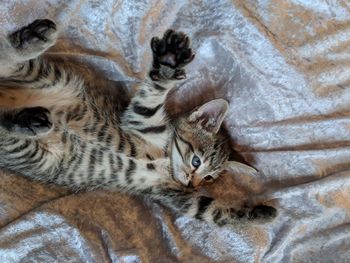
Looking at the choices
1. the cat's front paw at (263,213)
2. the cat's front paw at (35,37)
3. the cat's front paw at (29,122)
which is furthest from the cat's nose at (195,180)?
the cat's front paw at (35,37)

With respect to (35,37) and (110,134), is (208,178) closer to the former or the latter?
(110,134)

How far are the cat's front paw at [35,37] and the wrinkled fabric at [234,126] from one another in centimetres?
15

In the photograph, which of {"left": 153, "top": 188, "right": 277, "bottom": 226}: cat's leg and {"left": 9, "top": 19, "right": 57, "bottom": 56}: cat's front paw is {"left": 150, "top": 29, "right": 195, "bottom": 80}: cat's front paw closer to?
{"left": 9, "top": 19, "right": 57, "bottom": 56}: cat's front paw

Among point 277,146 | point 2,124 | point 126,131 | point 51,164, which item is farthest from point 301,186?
point 2,124

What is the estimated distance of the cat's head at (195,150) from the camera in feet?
6.82

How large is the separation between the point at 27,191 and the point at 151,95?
652 millimetres

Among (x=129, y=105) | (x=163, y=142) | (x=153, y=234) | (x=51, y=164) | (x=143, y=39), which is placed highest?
(x=143, y=39)

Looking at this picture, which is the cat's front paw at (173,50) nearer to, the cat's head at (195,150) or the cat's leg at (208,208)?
the cat's head at (195,150)

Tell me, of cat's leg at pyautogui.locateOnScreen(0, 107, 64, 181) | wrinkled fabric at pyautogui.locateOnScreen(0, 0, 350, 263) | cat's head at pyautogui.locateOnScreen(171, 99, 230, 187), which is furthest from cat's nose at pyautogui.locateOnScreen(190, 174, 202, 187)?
cat's leg at pyautogui.locateOnScreen(0, 107, 64, 181)

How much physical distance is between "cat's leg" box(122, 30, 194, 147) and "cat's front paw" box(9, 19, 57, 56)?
0.35m

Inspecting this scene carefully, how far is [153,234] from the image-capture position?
2.02 metres

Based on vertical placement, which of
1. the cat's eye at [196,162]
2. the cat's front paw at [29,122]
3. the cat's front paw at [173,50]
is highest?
the cat's front paw at [173,50]

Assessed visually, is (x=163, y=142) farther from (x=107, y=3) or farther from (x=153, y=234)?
(x=107, y=3)

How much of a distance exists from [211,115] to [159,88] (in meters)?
0.30
